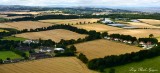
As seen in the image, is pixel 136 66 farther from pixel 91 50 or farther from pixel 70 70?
pixel 91 50

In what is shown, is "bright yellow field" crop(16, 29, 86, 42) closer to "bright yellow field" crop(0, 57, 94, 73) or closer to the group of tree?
"bright yellow field" crop(0, 57, 94, 73)

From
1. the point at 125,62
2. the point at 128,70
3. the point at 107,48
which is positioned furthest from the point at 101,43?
the point at 128,70

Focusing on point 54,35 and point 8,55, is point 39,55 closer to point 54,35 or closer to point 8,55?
point 8,55

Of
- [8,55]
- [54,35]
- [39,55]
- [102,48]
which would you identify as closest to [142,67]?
[102,48]

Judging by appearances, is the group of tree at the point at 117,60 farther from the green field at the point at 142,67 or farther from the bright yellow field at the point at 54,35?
the bright yellow field at the point at 54,35

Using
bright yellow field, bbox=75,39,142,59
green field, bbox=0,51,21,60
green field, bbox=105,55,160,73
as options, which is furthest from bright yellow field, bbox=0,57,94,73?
green field, bbox=0,51,21,60

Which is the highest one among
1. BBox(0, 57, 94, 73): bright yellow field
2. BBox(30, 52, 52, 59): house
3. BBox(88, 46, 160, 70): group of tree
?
BBox(88, 46, 160, 70): group of tree

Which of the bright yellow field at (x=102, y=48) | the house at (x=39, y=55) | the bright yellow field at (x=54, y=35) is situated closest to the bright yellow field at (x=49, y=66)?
the house at (x=39, y=55)
